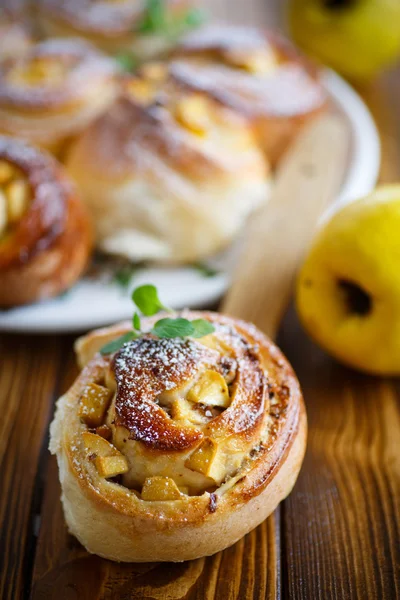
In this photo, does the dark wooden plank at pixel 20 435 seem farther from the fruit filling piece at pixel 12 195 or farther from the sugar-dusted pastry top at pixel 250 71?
the sugar-dusted pastry top at pixel 250 71

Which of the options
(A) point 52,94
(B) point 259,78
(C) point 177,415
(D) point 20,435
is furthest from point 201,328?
(B) point 259,78

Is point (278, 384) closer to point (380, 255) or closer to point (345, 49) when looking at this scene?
point (380, 255)

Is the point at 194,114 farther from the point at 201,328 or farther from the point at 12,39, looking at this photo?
the point at 201,328

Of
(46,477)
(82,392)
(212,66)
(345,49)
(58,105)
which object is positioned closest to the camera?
(82,392)

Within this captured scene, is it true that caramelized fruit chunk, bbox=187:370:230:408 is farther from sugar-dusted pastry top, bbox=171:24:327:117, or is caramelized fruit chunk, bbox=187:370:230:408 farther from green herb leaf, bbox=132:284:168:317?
sugar-dusted pastry top, bbox=171:24:327:117

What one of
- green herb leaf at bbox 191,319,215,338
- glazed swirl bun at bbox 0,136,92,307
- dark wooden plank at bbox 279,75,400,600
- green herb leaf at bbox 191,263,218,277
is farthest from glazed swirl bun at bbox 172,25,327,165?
green herb leaf at bbox 191,319,215,338

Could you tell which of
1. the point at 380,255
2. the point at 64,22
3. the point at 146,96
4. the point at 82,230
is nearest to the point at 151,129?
the point at 146,96
